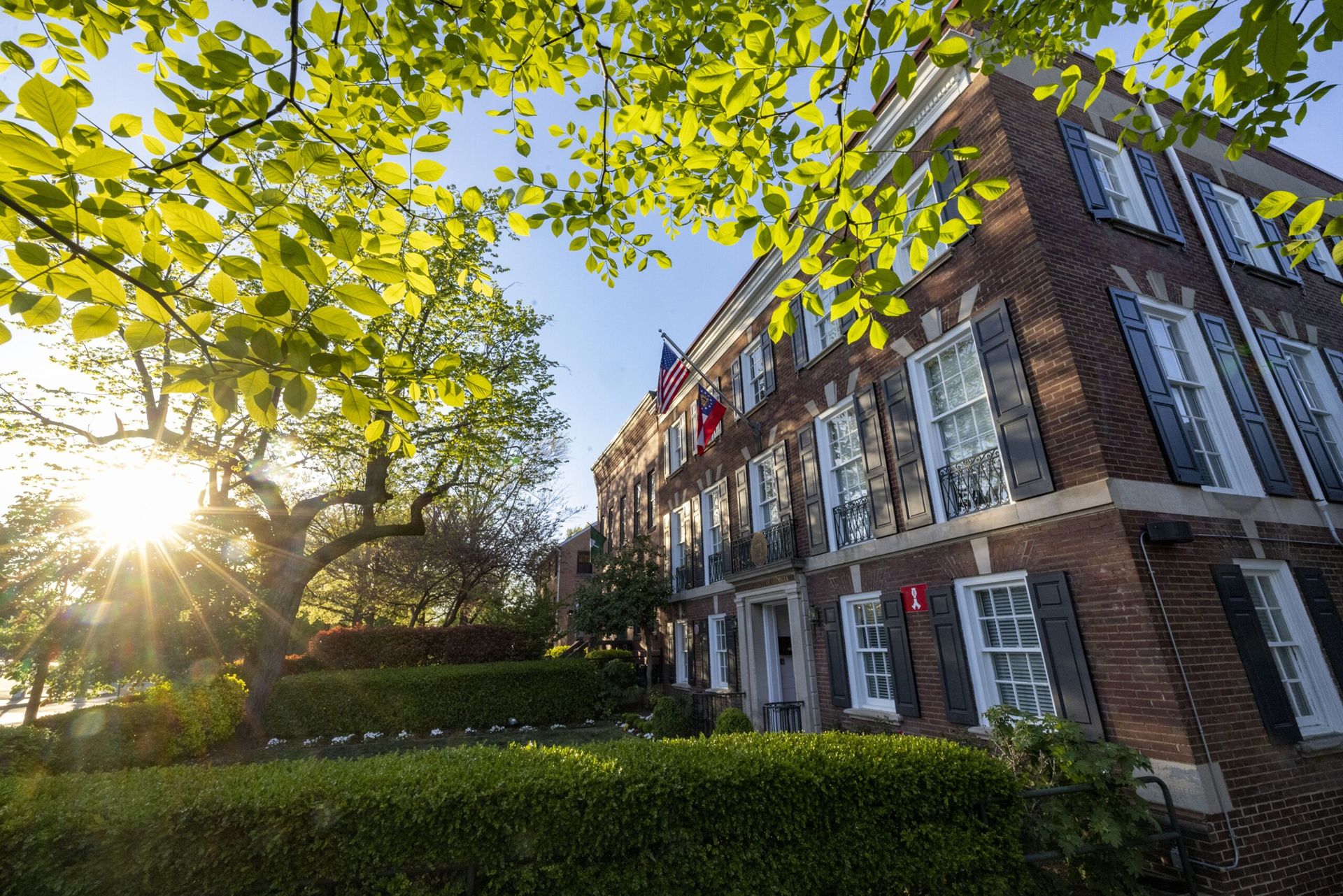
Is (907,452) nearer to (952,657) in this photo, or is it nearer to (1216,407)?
(952,657)

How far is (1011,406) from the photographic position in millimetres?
7551

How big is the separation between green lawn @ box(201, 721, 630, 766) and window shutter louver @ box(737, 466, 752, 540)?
554 centimetres

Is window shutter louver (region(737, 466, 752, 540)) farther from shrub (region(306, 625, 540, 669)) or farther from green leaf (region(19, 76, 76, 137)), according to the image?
green leaf (region(19, 76, 76, 137))

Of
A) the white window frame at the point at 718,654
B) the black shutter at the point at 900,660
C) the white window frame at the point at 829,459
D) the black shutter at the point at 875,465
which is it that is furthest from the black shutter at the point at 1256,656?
the white window frame at the point at 718,654

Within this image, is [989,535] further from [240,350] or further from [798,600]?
[240,350]

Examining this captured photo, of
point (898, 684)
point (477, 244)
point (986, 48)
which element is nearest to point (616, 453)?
point (477, 244)

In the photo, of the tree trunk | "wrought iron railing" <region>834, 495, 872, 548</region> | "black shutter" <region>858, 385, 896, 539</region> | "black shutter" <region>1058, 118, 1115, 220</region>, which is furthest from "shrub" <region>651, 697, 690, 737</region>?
the tree trunk

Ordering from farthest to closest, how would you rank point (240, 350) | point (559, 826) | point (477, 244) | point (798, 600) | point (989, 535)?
1. point (477, 244)
2. point (798, 600)
3. point (989, 535)
4. point (559, 826)
5. point (240, 350)

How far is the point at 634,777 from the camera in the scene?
14.9 feet

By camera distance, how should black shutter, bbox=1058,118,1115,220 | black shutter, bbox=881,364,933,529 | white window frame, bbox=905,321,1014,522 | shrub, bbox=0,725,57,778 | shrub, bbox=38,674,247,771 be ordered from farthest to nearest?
shrub, bbox=38,674,247,771 → black shutter, bbox=881,364,933,529 → white window frame, bbox=905,321,1014,522 → black shutter, bbox=1058,118,1115,220 → shrub, bbox=0,725,57,778

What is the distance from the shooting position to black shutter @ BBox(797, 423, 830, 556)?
11.1m

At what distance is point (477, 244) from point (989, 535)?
1443 centimetres

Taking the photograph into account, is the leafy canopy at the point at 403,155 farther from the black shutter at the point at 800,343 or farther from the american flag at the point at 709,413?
the american flag at the point at 709,413

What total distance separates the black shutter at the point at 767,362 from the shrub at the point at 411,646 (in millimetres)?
11786
